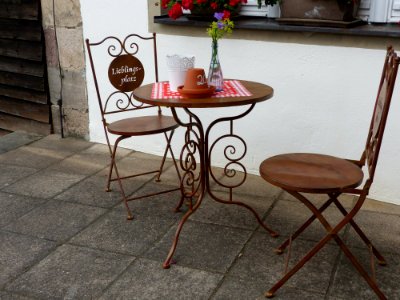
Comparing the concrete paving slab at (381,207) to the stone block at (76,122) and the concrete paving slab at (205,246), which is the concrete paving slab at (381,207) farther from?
the stone block at (76,122)

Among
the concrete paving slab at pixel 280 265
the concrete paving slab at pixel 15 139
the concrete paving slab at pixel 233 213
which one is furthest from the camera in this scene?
the concrete paving slab at pixel 15 139

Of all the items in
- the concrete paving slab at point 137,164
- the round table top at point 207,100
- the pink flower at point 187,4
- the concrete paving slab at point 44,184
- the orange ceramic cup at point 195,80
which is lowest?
the concrete paving slab at point 44,184

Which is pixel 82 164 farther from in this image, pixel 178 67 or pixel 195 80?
pixel 195 80

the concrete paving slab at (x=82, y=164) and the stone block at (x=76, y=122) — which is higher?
the stone block at (x=76, y=122)

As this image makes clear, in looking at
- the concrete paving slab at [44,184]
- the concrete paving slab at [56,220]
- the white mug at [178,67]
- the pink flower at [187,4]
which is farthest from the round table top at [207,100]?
the concrete paving slab at [44,184]

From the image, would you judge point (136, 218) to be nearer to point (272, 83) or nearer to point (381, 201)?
point (272, 83)

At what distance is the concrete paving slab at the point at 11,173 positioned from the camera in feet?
12.8

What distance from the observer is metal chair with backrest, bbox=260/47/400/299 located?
91.0 inches

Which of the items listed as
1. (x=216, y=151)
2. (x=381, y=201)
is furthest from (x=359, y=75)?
(x=216, y=151)

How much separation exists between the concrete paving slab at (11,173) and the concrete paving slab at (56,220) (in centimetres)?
56

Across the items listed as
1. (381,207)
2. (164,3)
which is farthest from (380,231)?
(164,3)

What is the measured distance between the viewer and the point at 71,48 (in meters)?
4.57

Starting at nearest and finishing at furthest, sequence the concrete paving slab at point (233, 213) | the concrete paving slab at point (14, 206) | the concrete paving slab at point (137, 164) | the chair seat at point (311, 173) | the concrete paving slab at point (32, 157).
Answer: the chair seat at point (311, 173), the concrete paving slab at point (233, 213), the concrete paving slab at point (14, 206), the concrete paving slab at point (137, 164), the concrete paving slab at point (32, 157)

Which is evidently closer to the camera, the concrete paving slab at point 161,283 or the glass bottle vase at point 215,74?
the concrete paving slab at point 161,283
